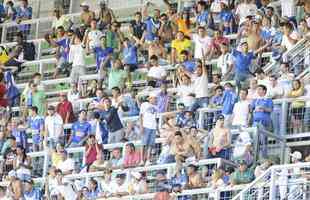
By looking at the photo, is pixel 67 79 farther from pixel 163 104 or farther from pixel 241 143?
pixel 241 143

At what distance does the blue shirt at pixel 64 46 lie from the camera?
35875mm

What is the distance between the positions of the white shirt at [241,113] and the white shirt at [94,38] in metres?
5.50

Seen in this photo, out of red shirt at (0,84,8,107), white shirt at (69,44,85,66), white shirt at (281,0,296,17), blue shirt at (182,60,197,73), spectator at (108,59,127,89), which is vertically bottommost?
red shirt at (0,84,8,107)

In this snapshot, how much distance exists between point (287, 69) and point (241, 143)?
6.50 ft

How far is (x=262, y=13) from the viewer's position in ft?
111

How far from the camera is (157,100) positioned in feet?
106

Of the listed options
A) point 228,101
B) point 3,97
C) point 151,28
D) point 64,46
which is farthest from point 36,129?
A: point 228,101

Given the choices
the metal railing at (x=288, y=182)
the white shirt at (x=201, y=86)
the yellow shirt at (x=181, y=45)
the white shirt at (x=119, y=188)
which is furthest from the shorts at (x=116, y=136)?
the metal railing at (x=288, y=182)

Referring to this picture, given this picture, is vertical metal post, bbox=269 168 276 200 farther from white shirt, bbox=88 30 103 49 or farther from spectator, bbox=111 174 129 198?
white shirt, bbox=88 30 103 49

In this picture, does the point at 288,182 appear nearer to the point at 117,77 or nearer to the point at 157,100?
the point at 157,100

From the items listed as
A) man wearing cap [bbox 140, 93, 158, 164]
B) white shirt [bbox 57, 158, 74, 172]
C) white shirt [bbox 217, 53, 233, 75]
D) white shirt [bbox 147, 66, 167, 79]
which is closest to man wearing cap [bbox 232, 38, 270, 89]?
white shirt [bbox 217, 53, 233, 75]

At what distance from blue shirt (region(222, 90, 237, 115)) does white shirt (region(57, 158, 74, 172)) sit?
3.17 m

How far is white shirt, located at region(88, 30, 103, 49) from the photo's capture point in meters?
35.3

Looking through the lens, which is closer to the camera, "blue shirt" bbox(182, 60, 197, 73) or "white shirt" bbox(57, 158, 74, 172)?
"white shirt" bbox(57, 158, 74, 172)
